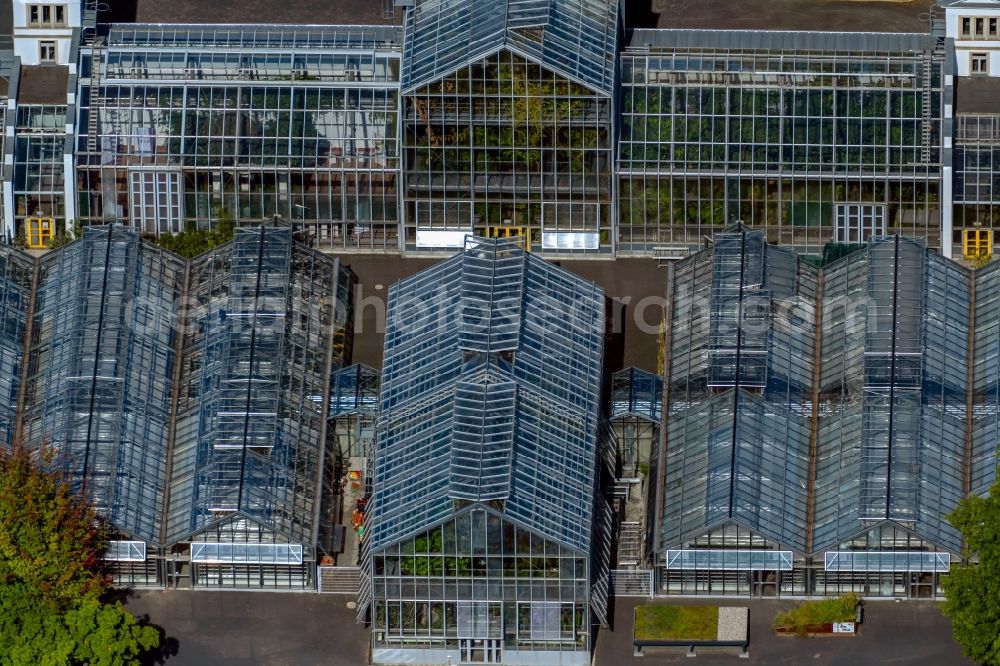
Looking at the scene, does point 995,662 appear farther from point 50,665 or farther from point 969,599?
point 50,665

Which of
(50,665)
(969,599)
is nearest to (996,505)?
(969,599)

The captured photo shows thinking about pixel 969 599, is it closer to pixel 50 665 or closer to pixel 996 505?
pixel 996 505

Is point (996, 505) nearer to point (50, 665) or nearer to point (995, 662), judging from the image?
point (995, 662)

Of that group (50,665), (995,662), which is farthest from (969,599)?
(50,665)
